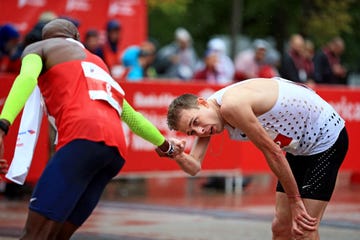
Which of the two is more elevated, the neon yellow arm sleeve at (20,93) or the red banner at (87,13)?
the neon yellow arm sleeve at (20,93)

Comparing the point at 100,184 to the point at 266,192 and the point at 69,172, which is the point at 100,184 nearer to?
the point at 69,172

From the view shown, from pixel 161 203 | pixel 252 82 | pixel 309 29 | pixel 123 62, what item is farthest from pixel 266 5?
pixel 252 82

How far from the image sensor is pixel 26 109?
21.1 feet

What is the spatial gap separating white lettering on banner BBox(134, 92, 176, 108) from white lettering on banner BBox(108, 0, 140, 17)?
2.97 meters

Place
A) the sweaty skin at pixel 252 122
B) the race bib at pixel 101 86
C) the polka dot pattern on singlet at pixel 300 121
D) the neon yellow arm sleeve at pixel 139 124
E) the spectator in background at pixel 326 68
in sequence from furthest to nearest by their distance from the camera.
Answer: the spectator in background at pixel 326 68
the polka dot pattern on singlet at pixel 300 121
the neon yellow arm sleeve at pixel 139 124
the sweaty skin at pixel 252 122
the race bib at pixel 101 86

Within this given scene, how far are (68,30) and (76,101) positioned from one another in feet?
2.23

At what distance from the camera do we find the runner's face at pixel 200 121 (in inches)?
262

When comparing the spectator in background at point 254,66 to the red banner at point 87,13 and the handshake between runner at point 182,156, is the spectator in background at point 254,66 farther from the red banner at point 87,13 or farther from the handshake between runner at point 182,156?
the handshake between runner at point 182,156

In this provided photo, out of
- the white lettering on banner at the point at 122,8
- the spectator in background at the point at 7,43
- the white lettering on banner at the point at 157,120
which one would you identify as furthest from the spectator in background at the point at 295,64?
the spectator in background at the point at 7,43

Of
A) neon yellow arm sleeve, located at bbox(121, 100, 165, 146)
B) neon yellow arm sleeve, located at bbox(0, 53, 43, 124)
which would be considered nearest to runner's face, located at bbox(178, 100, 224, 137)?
neon yellow arm sleeve, located at bbox(121, 100, 165, 146)

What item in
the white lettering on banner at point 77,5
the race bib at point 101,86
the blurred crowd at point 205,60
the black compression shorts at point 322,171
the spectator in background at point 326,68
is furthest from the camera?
the spectator in background at point 326,68

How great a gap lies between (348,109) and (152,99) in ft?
11.9

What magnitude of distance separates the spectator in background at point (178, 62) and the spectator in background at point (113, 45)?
82.0 inches

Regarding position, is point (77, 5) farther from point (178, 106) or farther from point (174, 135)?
point (178, 106)
